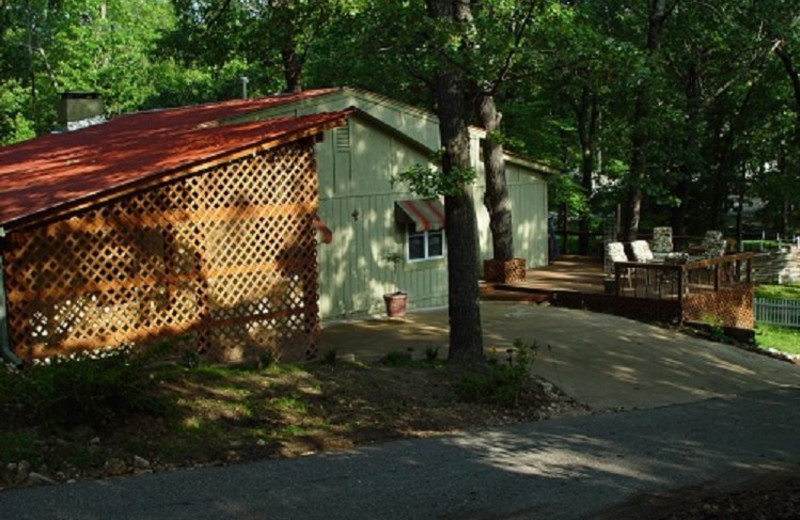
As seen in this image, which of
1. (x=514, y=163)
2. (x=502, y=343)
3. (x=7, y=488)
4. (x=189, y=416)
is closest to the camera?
(x=7, y=488)

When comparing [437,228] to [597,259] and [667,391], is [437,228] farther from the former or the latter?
[597,259]

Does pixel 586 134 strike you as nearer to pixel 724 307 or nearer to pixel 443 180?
pixel 724 307

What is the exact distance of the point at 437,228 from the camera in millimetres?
18312

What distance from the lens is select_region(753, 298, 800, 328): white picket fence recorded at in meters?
20.9

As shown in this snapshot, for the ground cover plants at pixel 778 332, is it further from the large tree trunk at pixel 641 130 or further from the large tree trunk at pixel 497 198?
the large tree trunk at pixel 497 198

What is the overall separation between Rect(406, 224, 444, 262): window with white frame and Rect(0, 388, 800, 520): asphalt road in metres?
8.70

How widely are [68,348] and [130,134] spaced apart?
21.5ft

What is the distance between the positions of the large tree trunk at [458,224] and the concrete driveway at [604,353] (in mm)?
1169

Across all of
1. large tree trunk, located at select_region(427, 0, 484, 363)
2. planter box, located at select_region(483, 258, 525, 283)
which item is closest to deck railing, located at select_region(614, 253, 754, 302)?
planter box, located at select_region(483, 258, 525, 283)

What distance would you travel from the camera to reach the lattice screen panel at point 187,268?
401 inches

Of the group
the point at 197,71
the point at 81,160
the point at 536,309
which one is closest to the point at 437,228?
the point at 536,309

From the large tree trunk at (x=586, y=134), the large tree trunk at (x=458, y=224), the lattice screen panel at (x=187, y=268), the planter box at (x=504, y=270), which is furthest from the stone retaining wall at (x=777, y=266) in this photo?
the lattice screen panel at (x=187, y=268)

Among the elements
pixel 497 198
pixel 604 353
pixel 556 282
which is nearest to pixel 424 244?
pixel 497 198

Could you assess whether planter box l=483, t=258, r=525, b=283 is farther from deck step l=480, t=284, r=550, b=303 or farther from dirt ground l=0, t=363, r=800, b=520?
dirt ground l=0, t=363, r=800, b=520
